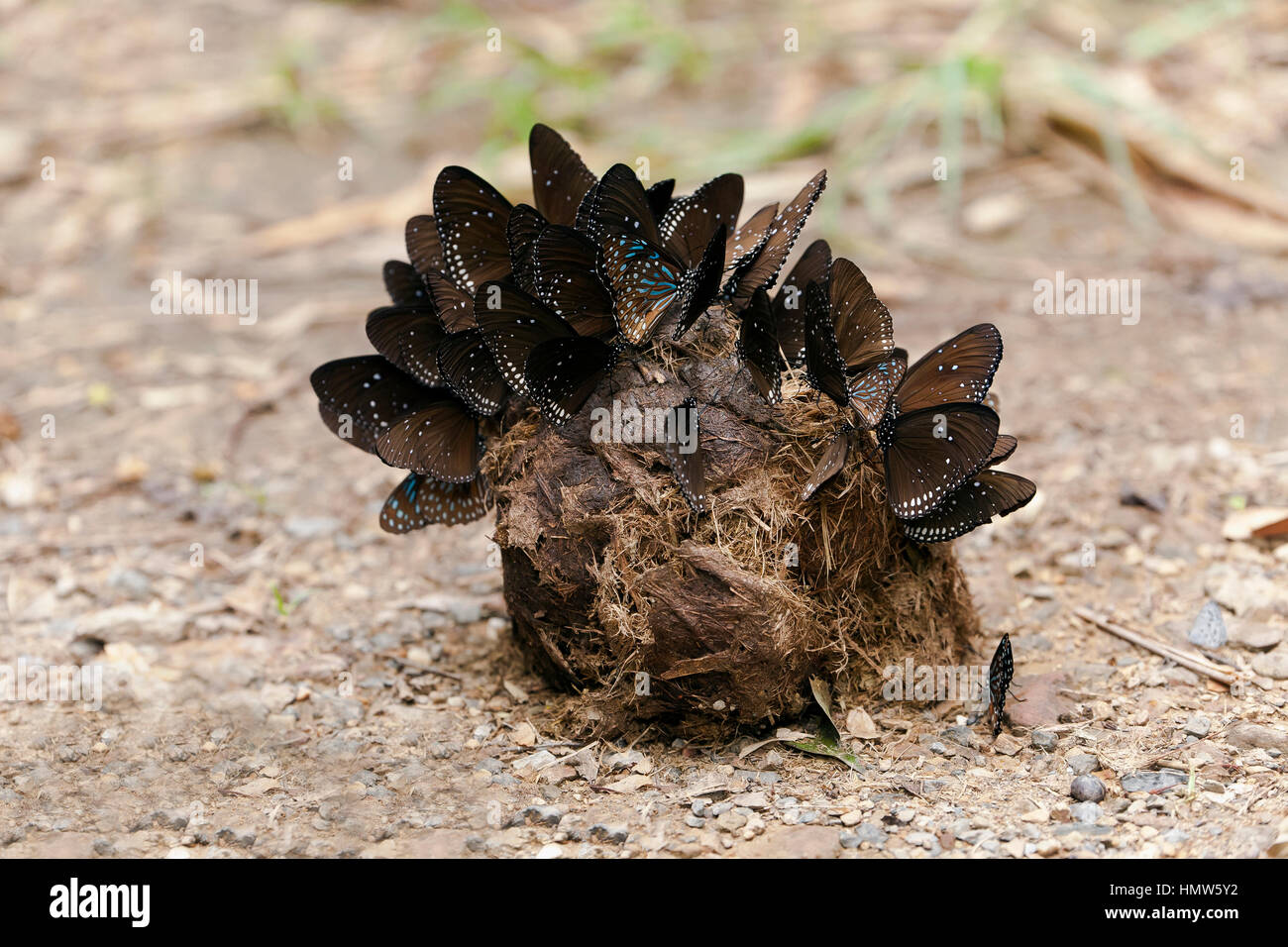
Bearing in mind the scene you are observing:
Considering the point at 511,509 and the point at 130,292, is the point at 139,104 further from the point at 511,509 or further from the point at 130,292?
the point at 511,509

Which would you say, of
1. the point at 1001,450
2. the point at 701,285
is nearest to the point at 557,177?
the point at 701,285

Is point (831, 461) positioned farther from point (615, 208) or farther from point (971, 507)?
point (615, 208)

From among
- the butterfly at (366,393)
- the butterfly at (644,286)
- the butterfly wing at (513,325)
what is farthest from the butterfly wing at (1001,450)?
the butterfly at (366,393)

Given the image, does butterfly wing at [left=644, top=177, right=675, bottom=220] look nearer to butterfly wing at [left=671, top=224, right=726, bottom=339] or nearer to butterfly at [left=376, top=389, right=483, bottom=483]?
butterfly wing at [left=671, top=224, right=726, bottom=339]

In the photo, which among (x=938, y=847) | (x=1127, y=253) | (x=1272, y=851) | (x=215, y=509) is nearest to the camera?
(x=1272, y=851)

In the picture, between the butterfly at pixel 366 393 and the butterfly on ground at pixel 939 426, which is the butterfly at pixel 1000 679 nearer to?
the butterfly on ground at pixel 939 426

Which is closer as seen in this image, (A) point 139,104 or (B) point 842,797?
(B) point 842,797

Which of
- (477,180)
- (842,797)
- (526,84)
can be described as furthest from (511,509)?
(526,84)
